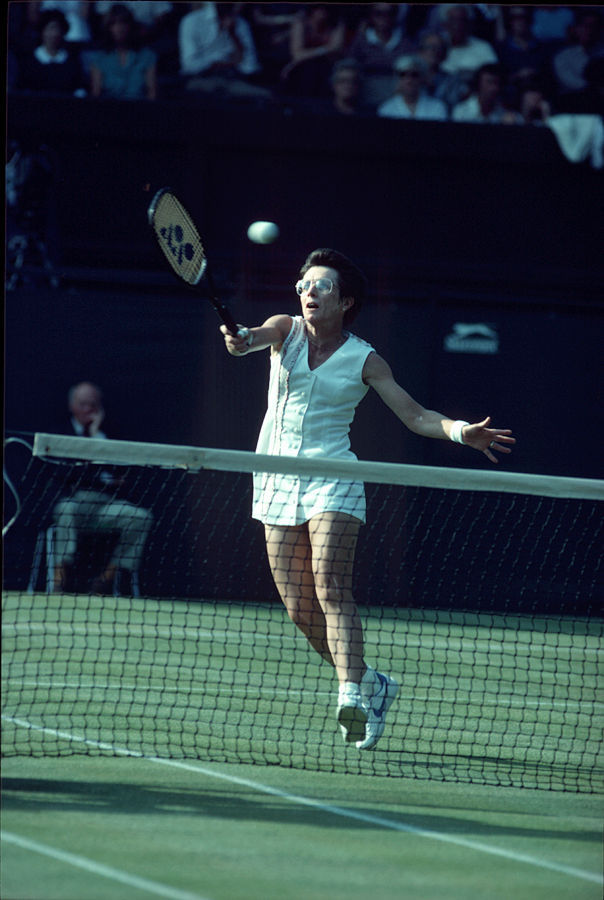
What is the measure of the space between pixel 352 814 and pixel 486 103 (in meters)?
7.76

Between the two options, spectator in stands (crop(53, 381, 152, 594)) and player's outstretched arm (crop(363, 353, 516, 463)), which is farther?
spectator in stands (crop(53, 381, 152, 594))

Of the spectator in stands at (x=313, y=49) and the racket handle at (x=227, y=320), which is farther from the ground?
the spectator in stands at (x=313, y=49)

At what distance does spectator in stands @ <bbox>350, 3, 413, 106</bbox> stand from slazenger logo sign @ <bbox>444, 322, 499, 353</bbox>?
2151mm

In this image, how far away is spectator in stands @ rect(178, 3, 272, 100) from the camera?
10812 millimetres

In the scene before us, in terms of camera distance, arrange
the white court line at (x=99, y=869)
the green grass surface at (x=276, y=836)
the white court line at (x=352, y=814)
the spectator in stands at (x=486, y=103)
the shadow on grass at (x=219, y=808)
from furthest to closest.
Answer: the spectator in stands at (x=486, y=103) → the shadow on grass at (x=219, y=808) → the white court line at (x=352, y=814) → the green grass surface at (x=276, y=836) → the white court line at (x=99, y=869)

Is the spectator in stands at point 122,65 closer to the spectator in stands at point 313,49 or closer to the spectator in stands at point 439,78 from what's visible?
the spectator in stands at point 313,49

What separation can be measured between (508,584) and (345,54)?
183 inches

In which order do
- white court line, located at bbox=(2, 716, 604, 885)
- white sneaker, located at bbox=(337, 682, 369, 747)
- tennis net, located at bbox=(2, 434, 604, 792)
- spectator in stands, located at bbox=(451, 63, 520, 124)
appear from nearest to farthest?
1. white court line, located at bbox=(2, 716, 604, 885)
2. white sneaker, located at bbox=(337, 682, 369, 747)
3. tennis net, located at bbox=(2, 434, 604, 792)
4. spectator in stands, located at bbox=(451, 63, 520, 124)

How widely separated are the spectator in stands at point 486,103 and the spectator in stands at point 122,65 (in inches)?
96.0

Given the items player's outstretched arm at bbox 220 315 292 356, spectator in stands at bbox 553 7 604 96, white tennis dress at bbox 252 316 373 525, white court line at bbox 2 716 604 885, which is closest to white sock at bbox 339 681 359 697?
white court line at bbox 2 716 604 885

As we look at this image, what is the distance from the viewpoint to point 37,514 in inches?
381

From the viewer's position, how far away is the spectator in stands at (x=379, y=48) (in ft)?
35.8

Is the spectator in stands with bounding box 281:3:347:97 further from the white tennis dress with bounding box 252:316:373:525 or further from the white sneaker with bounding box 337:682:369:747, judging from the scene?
the white sneaker with bounding box 337:682:369:747

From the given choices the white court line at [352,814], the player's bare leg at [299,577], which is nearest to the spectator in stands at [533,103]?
the player's bare leg at [299,577]
